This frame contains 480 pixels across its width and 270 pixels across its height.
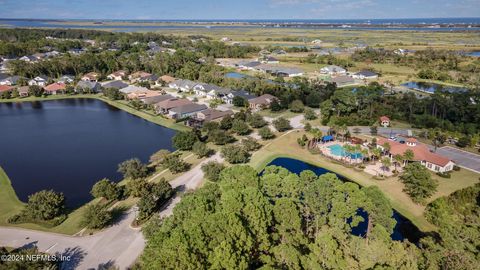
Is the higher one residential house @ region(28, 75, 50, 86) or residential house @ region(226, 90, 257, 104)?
residential house @ region(28, 75, 50, 86)

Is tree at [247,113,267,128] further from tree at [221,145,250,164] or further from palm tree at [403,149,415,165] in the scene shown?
palm tree at [403,149,415,165]

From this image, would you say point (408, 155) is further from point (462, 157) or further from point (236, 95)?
point (236, 95)

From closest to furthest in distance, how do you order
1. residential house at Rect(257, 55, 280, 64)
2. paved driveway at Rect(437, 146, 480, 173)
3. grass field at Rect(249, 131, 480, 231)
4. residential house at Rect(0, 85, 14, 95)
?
grass field at Rect(249, 131, 480, 231), paved driveway at Rect(437, 146, 480, 173), residential house at Rect(0, 85, 14, 95), residential house at Rect(257, 55, 280, 64)

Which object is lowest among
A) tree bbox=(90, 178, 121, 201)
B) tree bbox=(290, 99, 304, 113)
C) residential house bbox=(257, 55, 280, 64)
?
tree bbox=(90, 178, 121, 201)

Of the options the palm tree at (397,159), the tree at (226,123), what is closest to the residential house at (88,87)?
the tree at (226,123)

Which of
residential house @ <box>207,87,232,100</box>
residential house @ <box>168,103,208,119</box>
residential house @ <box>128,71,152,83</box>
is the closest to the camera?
residential house @ <box>168,103,208,119</box>

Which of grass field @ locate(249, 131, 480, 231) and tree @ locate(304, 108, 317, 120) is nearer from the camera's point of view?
grass field @ locate(249, 131, 480, 231)

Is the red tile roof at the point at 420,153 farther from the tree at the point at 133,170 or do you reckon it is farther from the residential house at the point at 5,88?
the residential house at the point at 5,88

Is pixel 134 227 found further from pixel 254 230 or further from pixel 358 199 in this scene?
pixel 358 199

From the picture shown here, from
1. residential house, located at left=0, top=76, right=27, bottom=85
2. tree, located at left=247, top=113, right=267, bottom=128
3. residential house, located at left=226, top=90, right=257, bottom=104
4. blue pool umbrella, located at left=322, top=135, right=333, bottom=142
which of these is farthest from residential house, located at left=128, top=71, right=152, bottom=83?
blue pool umbrella, located at left=322, top=135, right=333, bottom=142
